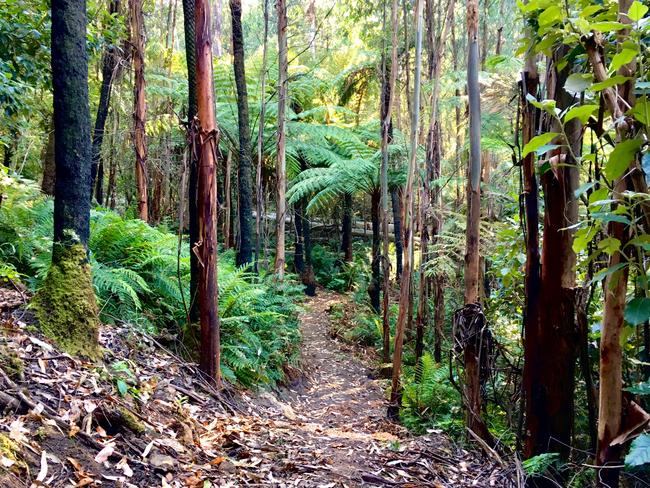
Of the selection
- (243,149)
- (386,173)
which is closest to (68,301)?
(243,149)

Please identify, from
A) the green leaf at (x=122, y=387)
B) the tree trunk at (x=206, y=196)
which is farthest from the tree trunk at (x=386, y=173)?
the green leaf at (x=122, y=387)

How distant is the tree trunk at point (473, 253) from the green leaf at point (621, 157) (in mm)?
2002

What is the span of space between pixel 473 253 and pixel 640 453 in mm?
2399

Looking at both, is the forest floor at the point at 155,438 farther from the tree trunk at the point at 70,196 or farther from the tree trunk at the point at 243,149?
the tree trunk at the point at 243,149

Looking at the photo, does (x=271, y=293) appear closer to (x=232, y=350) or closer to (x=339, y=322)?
(x=232, y=350)

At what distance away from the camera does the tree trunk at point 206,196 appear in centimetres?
418

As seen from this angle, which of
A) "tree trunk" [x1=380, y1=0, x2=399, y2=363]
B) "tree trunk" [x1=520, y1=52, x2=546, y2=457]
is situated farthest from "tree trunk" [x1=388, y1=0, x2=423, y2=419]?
"tree trunk" [x1=520, y1=52, x2=546, y2=457]

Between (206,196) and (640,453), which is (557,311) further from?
(206,196)

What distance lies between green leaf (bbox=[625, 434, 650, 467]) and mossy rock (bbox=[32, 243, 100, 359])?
3.03 m

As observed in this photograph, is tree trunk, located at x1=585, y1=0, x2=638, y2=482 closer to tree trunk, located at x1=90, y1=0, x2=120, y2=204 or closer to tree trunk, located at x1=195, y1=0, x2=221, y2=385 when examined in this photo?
tree trunk, located at x1=195, y1=0, x2=221, y2=385

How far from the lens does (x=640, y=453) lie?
1203 millimetres

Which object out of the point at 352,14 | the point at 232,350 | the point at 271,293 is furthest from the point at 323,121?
the point at 232,350

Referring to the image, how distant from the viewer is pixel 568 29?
1.48 metres

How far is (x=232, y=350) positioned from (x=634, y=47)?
4.62m
